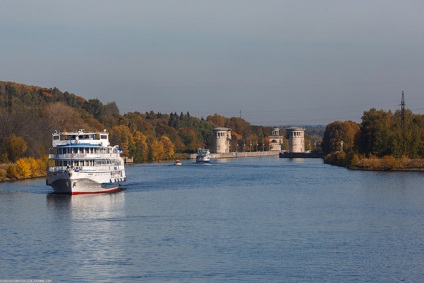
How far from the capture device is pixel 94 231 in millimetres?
38281

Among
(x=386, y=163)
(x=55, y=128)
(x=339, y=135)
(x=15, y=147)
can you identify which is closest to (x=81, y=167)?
(x=15, y=147)

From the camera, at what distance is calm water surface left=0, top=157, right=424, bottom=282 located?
93.0 ft

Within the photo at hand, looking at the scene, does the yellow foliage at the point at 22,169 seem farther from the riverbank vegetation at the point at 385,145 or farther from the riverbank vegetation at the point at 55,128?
the riverbank vegetation at the point at 385,145

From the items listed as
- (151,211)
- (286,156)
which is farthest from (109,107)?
(151,211)

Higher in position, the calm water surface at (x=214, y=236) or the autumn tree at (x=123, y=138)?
the autumn tree at (x=123, y=138)

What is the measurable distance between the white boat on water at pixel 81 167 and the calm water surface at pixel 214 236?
1.33 metres

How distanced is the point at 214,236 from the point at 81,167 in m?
24.0

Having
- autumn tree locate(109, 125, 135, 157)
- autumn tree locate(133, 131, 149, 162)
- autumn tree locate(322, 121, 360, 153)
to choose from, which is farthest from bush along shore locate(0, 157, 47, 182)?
autumn tree locate(322, 121, 360, 153)

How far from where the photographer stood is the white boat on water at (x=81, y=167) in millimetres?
57519

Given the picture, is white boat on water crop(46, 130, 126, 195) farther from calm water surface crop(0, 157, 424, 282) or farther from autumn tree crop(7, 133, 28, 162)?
autumn tree crop(7, 133, 28, 162)

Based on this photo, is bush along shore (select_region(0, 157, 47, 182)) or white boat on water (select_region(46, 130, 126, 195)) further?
bush along shore (select_region(0, 157, 47, 182))

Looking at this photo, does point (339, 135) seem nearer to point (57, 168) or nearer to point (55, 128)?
point (55, 128)

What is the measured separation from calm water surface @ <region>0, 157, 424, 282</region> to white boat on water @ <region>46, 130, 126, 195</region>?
1332 millimetres

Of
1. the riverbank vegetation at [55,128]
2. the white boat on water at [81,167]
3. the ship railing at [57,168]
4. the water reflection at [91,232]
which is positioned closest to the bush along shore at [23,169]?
the riverbank vegetation at [55,128]
